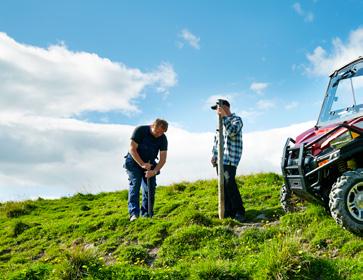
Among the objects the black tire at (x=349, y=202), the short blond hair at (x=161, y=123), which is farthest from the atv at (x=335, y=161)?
the short blond hair at (x=161, y=123)

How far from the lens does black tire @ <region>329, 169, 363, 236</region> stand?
25.8 feet

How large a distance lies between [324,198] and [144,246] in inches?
126

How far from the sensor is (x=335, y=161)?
8.18 metres

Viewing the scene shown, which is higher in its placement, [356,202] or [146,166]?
[146,166]

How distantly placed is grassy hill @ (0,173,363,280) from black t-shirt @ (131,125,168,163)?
1.40m

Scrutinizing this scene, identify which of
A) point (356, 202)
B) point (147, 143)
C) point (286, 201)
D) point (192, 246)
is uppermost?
point (147, 143)

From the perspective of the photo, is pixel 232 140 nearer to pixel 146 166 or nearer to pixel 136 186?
pixel 146 166

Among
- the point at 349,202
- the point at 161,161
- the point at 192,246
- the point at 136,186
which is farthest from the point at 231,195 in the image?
the point at 349,202

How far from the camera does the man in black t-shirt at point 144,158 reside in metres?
11.1

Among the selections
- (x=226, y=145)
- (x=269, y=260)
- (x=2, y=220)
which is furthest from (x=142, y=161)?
(x=2, y=220)

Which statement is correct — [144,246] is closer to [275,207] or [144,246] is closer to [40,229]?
[275,207]

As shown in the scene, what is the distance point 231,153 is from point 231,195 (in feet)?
2.77

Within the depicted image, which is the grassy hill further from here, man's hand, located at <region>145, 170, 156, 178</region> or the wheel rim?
man's hand, located at <region>145, 170, 156, 178</region>

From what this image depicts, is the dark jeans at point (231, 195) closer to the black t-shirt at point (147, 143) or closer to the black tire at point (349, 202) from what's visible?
the black t-shirt at point (147, 143)
